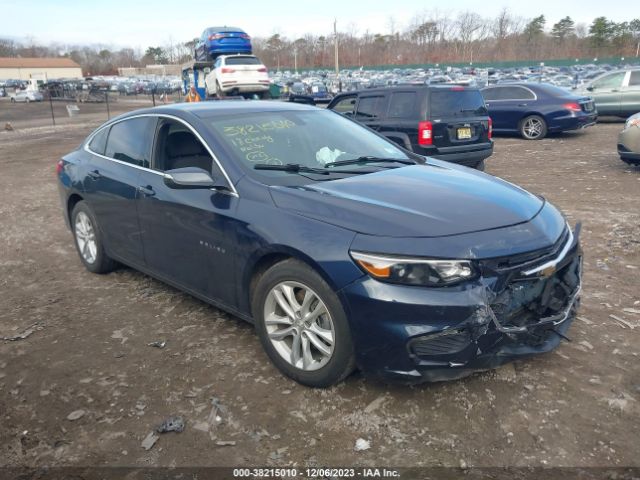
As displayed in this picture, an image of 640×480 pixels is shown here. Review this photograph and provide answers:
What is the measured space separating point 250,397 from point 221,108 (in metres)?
2.26

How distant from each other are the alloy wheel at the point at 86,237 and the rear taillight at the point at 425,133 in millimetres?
5254

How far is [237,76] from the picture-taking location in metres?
23.3

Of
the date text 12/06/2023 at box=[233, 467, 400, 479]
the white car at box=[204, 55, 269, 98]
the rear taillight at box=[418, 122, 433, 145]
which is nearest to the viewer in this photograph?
the date text 12/06/2023 at box=[233, 467, 400, 479]

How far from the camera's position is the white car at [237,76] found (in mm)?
23234

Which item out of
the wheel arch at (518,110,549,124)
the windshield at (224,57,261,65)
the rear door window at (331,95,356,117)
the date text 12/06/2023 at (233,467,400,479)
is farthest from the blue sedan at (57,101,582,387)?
the windshield at (224,57,261,65)

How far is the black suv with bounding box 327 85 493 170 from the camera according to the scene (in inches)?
337

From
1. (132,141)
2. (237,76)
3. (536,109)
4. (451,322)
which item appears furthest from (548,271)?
(237,76)

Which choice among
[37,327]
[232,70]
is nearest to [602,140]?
[37,327]

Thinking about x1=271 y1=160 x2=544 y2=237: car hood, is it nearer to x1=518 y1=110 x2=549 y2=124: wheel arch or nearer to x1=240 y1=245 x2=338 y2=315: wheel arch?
x1=240 y1=245 x2=338 y2=315: wheel arch

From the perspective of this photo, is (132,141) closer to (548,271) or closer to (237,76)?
(548,271)

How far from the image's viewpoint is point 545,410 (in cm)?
295

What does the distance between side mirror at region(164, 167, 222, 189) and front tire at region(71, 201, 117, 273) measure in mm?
1873

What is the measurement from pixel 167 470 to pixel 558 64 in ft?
227

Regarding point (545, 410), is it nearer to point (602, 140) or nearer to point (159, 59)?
point (602, 140)
